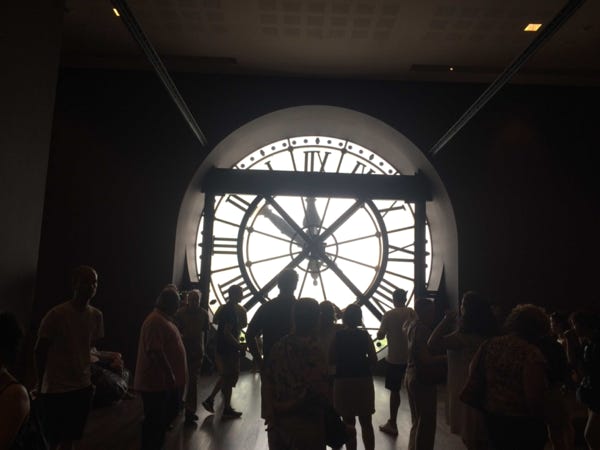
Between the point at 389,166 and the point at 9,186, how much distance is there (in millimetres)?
5925

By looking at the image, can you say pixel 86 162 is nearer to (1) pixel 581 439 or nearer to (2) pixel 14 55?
(2) pixel 14 55

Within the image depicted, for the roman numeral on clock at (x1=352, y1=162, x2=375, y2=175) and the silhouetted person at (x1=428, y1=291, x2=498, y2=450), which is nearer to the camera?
the silhouetted person at (x1=428, y1=291, x2=498, y2=450)

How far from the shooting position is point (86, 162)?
643cm

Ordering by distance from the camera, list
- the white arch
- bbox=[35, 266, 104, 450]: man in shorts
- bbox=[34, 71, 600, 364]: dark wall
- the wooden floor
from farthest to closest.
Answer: the white arch, bbox=[34, 71, 600, 364]: dark wall, the wooden floor, bbox=[35, 266, 104, 450]: man in shorts

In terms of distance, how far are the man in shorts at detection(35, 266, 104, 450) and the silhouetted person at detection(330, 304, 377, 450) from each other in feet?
4.45

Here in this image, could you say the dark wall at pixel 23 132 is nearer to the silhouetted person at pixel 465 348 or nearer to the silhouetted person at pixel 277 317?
the silhouetted person at pixel 277 317

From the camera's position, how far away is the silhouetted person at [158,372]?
2.82 m

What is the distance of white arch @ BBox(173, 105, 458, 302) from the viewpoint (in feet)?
21.9

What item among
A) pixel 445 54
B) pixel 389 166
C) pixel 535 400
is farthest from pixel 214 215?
pixel 535 400

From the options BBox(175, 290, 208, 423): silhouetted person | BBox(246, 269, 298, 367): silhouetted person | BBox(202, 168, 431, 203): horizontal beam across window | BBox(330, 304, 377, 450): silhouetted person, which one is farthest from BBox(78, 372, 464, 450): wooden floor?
BBox(202, 168, 431, 203): horizontal beam across window

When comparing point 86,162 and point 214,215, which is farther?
point 214,215

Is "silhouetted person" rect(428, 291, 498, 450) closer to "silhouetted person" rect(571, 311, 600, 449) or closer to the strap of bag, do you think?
"silhouetted person" rect(571, 311, 600, 449)

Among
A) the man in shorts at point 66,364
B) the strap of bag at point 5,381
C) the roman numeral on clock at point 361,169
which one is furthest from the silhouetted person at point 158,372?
the roman numeral on clock at point 361,169

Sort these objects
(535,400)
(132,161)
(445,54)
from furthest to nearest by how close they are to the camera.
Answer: (132,161) → (445,54) → (535,400)
